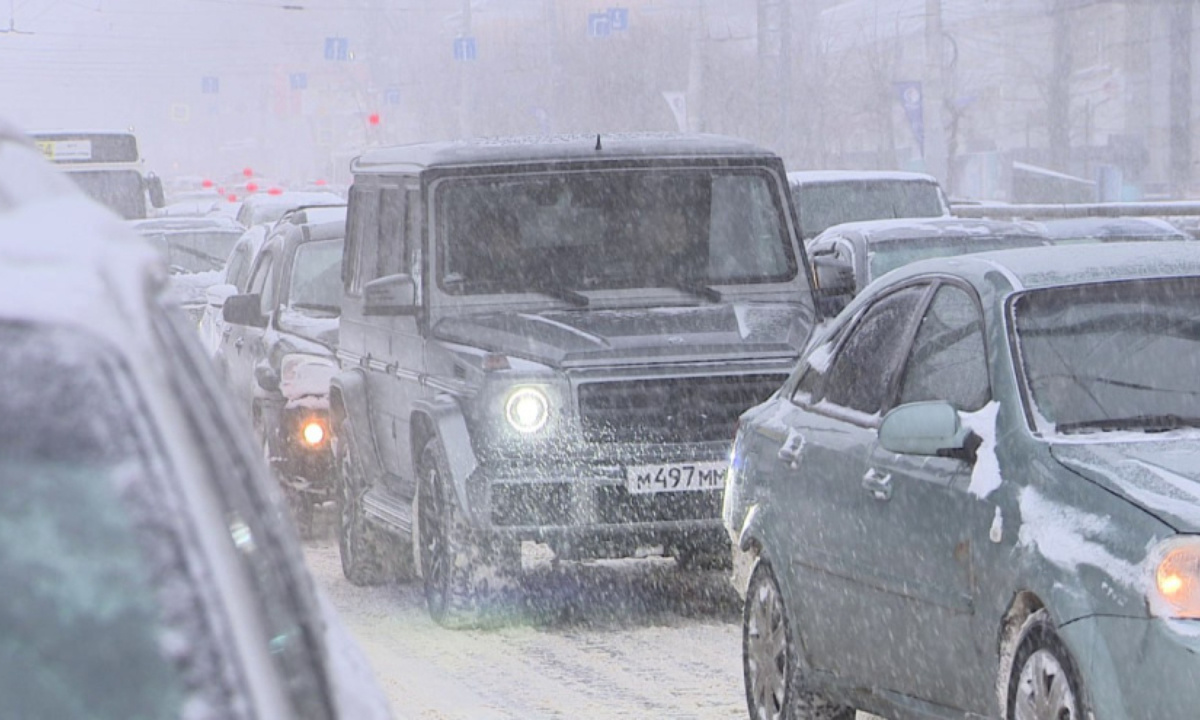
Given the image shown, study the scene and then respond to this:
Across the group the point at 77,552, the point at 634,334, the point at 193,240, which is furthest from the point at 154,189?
the point at 77,552

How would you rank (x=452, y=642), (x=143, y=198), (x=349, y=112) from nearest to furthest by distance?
(x=452, y=642) → (x=143, y=198) → (x=349, y=112)

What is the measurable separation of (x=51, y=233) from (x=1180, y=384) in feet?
14.2

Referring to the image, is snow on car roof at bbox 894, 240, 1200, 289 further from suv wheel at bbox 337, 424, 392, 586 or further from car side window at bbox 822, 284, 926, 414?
suv wheel at bbox 337, 424, 392, 586

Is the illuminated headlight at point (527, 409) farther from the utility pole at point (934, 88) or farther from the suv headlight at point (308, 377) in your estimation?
the utility pole at point (934, 88)

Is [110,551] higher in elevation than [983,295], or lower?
higher

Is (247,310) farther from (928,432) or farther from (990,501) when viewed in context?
(990,501)

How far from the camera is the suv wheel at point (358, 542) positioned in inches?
421

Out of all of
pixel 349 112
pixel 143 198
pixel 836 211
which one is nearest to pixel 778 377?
pixel 836 211

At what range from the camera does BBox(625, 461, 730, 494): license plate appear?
9234mm

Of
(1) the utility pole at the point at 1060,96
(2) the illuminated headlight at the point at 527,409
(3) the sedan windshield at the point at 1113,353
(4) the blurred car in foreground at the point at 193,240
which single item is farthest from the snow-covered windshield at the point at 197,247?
(1) the utility pole at the point at 1060,96

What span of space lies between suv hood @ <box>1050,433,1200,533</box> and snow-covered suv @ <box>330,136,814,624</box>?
408 centimetres

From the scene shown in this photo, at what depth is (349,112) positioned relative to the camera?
124375 millimetres

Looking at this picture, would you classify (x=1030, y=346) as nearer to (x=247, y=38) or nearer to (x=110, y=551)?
(x=110, y=551)

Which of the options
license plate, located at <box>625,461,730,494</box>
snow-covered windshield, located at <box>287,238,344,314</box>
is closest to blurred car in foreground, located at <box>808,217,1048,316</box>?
snow-covered windshield, located at <box>287,238,344,314</box>
